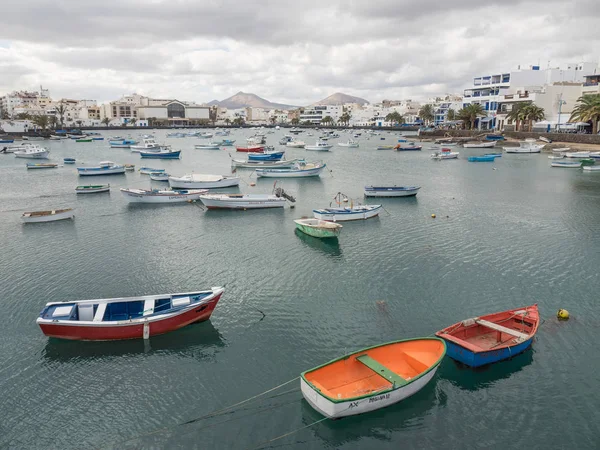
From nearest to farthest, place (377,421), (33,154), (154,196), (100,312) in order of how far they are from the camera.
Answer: (377,421)
(100,312)
(154,196)
(33,154)

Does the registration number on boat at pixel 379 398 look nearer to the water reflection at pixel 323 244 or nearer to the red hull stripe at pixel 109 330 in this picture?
the red hull stripe at pixel 109 330

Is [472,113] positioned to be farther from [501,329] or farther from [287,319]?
[287,319]

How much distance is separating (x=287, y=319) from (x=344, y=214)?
19.1m

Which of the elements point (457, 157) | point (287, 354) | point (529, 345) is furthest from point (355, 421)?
point (457, 157)

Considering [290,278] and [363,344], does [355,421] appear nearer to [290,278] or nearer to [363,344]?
[363,344]

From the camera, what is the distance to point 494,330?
1958cm

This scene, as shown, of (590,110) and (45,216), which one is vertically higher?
(590,110)

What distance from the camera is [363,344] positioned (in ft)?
63.5

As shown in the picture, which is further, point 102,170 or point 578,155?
point 578,155

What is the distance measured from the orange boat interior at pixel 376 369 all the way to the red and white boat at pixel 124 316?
23.9ft

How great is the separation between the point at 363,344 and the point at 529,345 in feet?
22.3

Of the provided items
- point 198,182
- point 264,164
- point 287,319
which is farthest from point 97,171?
point 287,319

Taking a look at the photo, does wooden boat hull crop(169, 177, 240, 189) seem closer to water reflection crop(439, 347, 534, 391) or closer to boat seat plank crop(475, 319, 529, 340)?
boat seat plank crop(475, 319, 529, 340)

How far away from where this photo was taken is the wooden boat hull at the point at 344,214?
3847 centimetres
